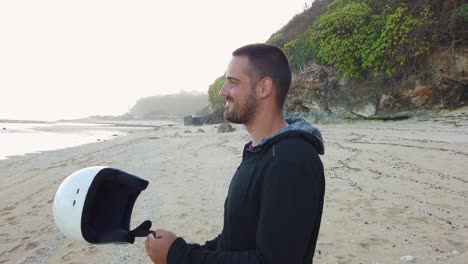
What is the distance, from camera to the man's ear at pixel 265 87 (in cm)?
196

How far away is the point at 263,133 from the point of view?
2008mm

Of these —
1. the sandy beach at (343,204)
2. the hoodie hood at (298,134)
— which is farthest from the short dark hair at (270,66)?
the sandy beach at (343,204)

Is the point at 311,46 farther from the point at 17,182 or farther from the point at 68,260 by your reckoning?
the point at 68,260

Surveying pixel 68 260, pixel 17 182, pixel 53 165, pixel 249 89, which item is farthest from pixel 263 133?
pixel 53 165

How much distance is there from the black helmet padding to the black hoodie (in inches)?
19.2

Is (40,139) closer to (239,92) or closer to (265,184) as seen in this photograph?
(239,92)

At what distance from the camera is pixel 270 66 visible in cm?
196

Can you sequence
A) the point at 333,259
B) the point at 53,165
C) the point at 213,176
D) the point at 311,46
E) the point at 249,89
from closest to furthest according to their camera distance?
the point at 249,89 < the point at 333,259 < the point at 213,176 < the point at 53,165 < the point at 311,46

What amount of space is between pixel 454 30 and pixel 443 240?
45.4 feet

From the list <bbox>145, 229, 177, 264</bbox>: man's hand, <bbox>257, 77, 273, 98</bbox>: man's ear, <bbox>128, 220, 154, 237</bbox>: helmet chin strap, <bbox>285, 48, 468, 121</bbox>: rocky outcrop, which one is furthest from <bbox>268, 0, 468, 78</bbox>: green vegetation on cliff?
<bbox>145, 229, 177, 264</bbox>: man's hand

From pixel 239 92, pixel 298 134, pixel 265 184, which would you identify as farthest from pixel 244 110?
pixel 265 184

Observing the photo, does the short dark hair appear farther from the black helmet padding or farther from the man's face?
the black helmet padding

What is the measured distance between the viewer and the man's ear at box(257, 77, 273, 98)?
1.96m

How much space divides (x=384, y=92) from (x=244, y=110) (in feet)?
56.1
